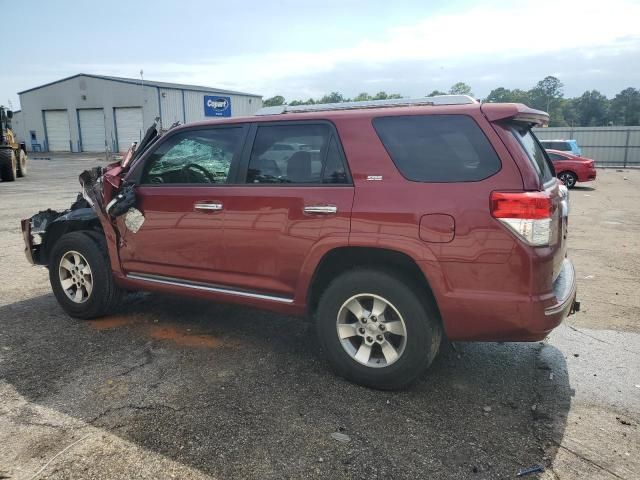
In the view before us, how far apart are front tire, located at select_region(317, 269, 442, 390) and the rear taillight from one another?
73 centimetres

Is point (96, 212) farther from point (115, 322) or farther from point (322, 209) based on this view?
point (322, 209)

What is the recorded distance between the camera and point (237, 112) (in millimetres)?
50062

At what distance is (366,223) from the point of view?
330cm

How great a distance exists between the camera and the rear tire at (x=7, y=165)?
65.2 ft

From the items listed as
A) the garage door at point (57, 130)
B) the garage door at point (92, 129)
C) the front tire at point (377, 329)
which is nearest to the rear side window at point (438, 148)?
the front tire at point (377, 329)

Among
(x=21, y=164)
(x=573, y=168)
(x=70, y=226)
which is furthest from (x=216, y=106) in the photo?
(x=70, y=226)

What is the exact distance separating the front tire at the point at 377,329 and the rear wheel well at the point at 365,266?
5 centimetres

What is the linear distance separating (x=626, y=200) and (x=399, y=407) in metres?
14.0

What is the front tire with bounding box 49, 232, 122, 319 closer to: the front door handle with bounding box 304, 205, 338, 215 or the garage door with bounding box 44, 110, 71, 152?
the front door handle with bounding box 304, 205, 338, 215

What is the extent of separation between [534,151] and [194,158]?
2.57 meters

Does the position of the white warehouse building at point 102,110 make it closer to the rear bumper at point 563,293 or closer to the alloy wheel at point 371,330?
the alloy wheel at point 371,330

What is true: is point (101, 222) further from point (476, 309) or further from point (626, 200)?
point (626, 200)

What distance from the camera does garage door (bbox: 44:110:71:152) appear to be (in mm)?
46406

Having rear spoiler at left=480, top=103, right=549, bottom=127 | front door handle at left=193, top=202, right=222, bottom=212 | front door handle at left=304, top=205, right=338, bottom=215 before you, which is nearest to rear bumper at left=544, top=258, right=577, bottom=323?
rear spoiler at left=480, top=103, right=549, bottom=127
